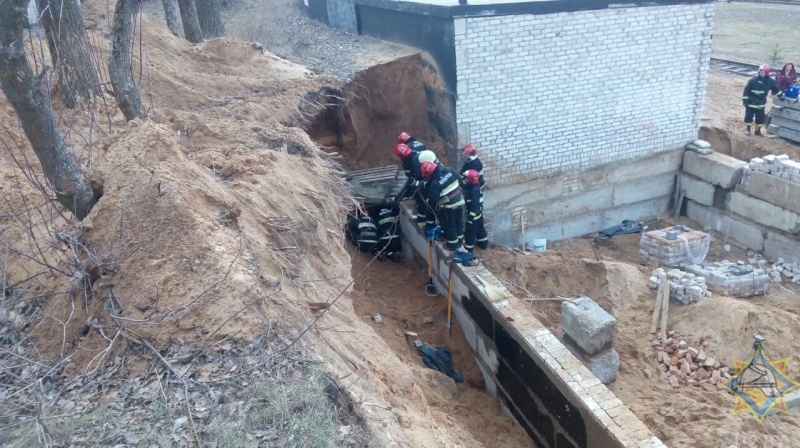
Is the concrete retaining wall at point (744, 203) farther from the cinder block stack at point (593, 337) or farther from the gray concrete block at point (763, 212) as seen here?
the cinder block stack at point (593, 337)

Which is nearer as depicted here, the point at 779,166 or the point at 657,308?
the point at 657,308

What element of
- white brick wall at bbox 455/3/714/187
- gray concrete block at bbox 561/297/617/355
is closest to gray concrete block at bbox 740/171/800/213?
white brick wall at bbox 455/3/714/187

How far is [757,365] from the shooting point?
23.0 ft

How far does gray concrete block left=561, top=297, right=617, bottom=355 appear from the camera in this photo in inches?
270

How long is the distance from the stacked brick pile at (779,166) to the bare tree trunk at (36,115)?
33.8 feet

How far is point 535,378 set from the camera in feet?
21.1

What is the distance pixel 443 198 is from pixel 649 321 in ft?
11.0

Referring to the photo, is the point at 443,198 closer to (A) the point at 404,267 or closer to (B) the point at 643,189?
(A) the point at 404,267

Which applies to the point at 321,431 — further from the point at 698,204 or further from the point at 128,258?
the point at 698,204

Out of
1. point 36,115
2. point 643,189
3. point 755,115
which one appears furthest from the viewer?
point 755,115

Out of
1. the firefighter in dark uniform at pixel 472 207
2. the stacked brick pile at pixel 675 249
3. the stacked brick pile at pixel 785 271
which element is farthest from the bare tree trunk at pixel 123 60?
the stacked brick pile at pixel 785 271

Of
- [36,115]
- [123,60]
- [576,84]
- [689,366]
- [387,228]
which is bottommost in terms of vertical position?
[689,366]

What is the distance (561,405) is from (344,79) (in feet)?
22.3

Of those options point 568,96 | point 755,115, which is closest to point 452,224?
point 568,96
